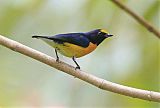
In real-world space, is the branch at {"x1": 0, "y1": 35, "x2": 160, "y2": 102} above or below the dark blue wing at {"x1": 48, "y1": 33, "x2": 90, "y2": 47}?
below

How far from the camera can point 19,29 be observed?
1979 mm

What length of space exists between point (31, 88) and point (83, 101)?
0.22 metres

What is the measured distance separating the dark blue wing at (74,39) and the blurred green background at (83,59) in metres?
0.22

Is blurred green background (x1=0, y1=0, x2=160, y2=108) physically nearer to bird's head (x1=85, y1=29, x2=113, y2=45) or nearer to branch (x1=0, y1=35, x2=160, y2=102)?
bird's head (x1=85, y1=29, x2=113, y2=45)

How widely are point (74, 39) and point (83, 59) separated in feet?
1.34

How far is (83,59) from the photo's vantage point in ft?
6.77

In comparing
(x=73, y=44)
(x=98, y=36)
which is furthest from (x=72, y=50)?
(x=98, y=36)

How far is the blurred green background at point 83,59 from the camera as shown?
1.92 meters

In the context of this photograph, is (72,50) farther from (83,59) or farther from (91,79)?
(83,59)

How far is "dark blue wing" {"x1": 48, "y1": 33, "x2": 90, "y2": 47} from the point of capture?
63.7 inches

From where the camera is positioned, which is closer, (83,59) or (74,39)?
(74,39)

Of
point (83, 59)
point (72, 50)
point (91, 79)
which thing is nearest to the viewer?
point (91, 79)

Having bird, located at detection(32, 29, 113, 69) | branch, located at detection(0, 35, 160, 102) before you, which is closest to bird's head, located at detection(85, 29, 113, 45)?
bird, located at detection(32, 29, 113, 69)

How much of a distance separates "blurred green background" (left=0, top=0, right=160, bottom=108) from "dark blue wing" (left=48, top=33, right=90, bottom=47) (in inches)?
8.5
